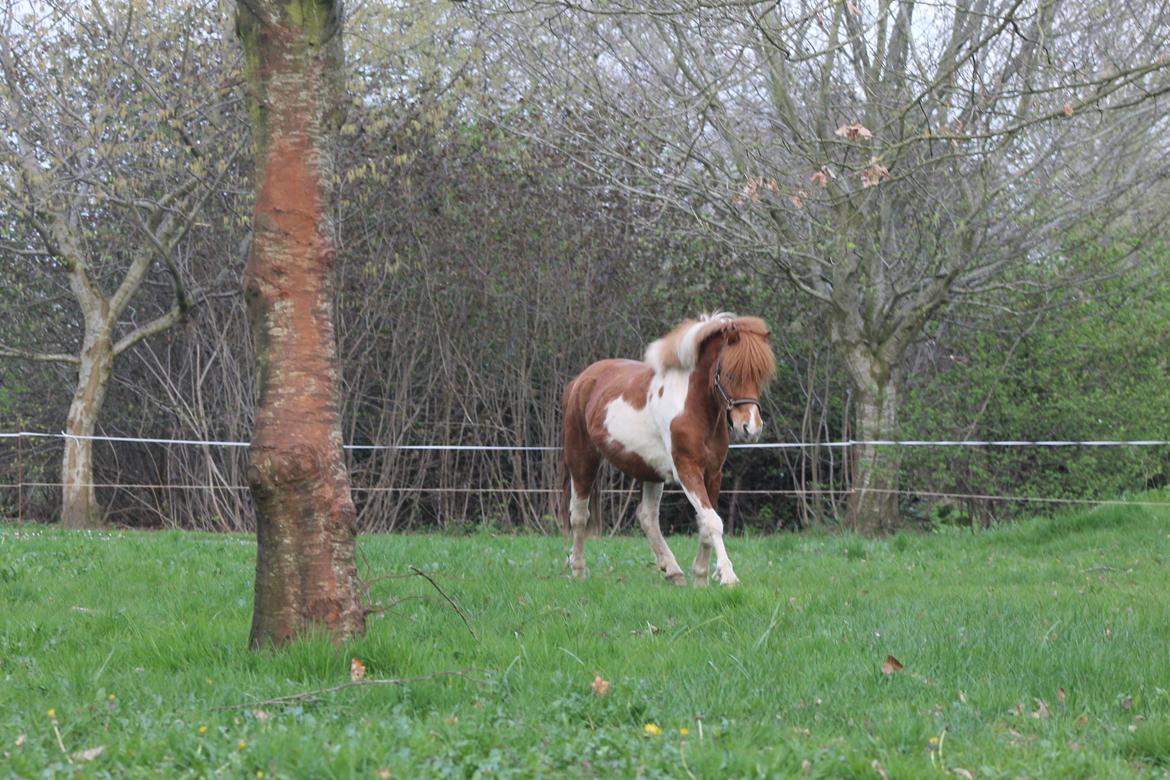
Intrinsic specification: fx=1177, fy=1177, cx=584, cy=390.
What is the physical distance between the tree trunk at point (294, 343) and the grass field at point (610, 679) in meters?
0.32

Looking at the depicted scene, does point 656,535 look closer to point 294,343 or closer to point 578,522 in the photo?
point 578,522

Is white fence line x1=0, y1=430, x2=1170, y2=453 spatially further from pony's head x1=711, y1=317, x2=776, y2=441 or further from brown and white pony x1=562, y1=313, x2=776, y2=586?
pony's head x1=711, y1=317, x2=776, y2=441

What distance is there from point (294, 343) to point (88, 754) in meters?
2.35

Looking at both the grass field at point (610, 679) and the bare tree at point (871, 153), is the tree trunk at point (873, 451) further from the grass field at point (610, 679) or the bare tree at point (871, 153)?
the grass field at point (610, 679)

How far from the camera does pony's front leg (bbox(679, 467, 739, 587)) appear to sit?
8484 millimetres

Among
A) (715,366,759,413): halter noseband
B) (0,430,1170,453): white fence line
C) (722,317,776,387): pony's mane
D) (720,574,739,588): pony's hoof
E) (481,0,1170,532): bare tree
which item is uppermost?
(481,0,1170,532): bare tree

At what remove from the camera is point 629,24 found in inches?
605

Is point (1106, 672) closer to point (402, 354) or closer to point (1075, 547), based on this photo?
point (1075, 547)

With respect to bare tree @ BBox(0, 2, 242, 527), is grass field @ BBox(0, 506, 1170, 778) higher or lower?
lower

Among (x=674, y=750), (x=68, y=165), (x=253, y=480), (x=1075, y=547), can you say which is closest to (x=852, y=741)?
(x=674, y=750)

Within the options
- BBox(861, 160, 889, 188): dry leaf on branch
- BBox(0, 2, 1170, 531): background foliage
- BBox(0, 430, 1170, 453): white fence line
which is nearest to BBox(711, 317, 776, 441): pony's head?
BBox(861, 160, 889, 188): dry leaf on branch

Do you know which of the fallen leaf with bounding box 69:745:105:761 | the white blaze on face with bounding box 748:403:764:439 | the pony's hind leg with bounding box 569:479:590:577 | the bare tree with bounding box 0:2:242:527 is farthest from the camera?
the bare tree with bounding box 0:2:242:527

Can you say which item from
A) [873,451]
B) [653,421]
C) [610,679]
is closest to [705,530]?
[653,421]

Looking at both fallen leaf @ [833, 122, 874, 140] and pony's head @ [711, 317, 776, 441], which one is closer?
fallen leaf @ [833, 122, 874, 140]
